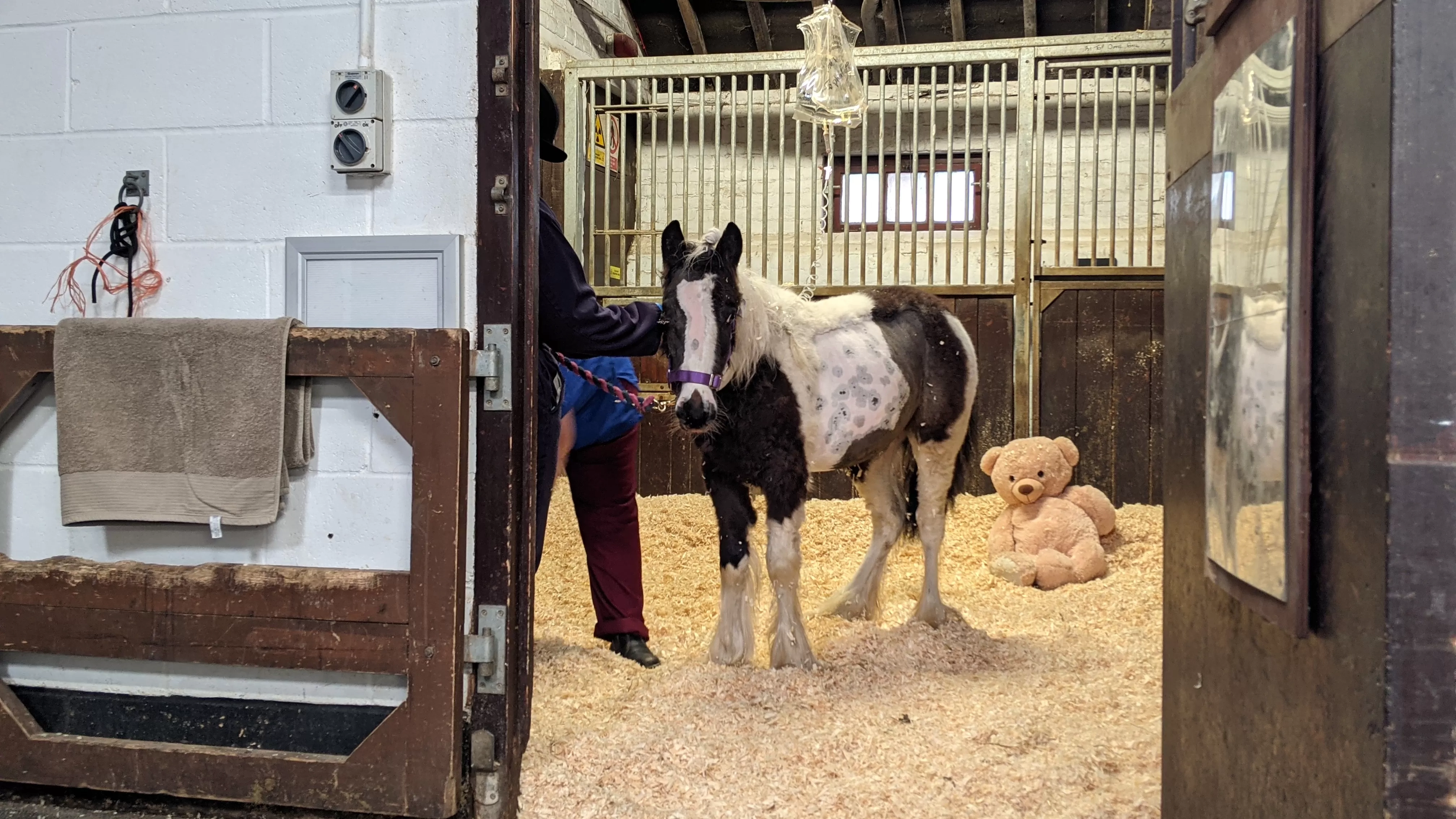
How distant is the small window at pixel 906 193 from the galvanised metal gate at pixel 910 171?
0.02m

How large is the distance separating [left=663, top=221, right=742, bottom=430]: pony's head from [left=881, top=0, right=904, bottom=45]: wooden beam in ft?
14.9

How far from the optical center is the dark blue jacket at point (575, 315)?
2.07 m

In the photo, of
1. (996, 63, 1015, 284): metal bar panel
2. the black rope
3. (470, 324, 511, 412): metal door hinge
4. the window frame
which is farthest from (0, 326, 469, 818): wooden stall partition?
the window frame

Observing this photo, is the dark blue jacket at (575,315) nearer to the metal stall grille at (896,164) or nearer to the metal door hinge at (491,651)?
the metal door hinge at (491,651)

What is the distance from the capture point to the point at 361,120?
5.89ft

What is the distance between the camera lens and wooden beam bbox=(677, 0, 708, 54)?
6714 millimetres

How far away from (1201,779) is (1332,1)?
988mm

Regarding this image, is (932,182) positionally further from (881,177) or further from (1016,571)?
(1016,571)

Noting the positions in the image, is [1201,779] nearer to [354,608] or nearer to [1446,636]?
[1446,636]

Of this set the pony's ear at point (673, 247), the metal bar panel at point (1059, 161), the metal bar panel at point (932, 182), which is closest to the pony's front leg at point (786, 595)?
the pony's ear at point (673, 247)

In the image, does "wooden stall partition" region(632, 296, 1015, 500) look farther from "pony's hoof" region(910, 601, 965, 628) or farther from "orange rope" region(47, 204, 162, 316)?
"orange rope" region(47, 204, 162, 316)

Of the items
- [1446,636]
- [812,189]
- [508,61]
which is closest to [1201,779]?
[1446,636]

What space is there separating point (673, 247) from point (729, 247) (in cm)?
14

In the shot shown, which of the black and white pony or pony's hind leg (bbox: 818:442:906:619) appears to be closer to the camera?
the black and white pony
